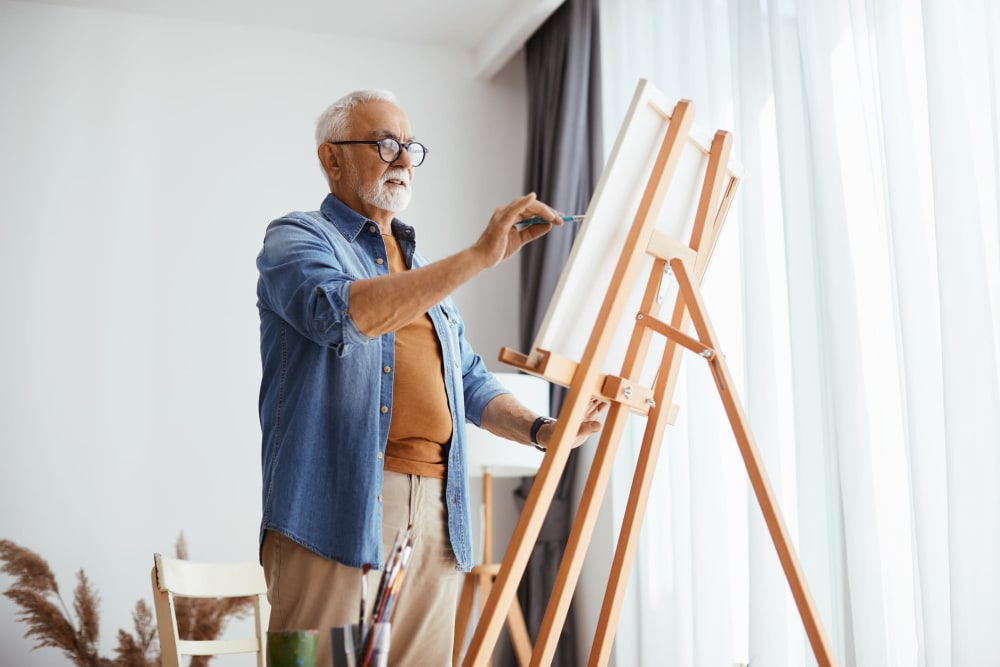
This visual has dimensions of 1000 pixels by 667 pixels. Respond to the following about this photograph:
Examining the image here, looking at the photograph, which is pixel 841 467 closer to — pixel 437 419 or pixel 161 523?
pixel 437 419

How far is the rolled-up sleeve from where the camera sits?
1344 millimetres

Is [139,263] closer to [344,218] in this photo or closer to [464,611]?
[464,611]

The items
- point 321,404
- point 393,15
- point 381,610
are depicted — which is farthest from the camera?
point 393,15

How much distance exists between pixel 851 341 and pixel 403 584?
1.09 metres

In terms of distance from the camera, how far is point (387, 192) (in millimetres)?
1667

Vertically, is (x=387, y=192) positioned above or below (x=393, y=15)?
below

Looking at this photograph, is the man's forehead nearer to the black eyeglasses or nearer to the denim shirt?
the black eyeglasses

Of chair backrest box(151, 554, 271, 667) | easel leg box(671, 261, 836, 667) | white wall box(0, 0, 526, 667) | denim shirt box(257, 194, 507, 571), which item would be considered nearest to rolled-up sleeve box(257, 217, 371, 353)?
denim shirt box(257, 194, 507, 571)

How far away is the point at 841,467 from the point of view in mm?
1994

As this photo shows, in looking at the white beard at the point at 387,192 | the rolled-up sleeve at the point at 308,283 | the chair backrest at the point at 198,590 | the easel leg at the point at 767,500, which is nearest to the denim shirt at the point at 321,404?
the rolled-up sleeve at the point at 308,283

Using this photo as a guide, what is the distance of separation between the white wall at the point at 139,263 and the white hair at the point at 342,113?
2.00 m

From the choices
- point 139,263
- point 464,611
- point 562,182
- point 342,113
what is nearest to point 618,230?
point 342,113

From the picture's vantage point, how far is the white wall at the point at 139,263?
335 centimetres

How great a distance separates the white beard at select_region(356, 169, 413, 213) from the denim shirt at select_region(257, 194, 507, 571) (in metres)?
0.13
